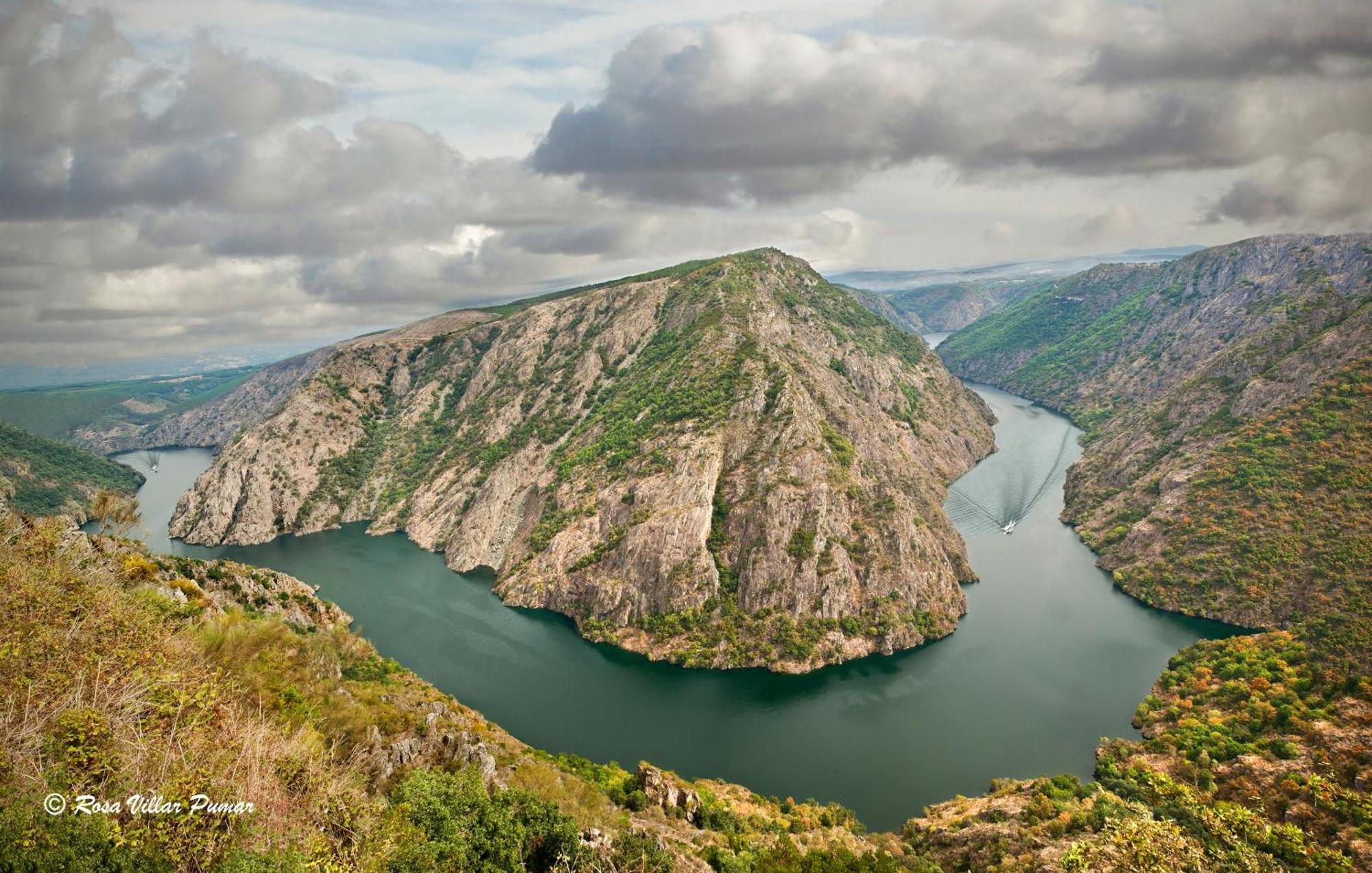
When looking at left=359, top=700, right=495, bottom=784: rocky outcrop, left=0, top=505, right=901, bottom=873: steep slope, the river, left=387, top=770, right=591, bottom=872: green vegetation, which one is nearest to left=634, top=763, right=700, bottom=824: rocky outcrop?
left=0, top=505, right=901, bottom=873: steep slope

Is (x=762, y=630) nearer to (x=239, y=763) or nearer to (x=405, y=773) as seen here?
(x=405, y=773)

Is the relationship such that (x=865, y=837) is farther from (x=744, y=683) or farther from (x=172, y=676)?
(x=172, y=676)

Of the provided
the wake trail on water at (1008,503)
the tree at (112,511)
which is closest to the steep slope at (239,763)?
the tree at (112,511)

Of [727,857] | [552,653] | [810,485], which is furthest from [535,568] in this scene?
[727,857]

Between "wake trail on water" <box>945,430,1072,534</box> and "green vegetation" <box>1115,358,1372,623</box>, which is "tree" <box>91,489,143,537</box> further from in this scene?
"wake trail on water" <box>945,430,1072,534</box>

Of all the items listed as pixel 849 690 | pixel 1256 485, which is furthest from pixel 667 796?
pixel 1256 485

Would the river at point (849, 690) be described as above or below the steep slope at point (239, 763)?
below

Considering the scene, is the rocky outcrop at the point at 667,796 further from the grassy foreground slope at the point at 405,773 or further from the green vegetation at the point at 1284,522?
the green vegetation at the point at 1284,522
